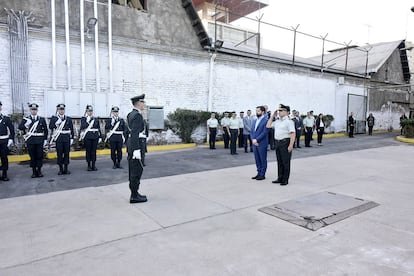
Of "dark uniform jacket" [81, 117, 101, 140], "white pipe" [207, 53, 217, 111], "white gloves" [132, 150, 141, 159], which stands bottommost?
"white gloves" [132, 150, 141, 159]

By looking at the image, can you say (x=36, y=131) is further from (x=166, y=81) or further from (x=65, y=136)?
(x=166, y=81)

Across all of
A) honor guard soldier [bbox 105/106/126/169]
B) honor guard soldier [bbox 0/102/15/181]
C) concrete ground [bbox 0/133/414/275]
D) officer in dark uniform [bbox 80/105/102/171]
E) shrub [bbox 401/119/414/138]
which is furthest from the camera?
shrub [bbox 401/119/414/138]

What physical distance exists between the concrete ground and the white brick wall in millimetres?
6115

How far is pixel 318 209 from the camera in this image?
465 cm

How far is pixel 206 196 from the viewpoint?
18.1 ft

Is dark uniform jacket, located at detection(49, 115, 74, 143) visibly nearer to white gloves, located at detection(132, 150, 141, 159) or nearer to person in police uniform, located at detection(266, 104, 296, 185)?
white gloves, located at detection(132, 150, 141, 159)

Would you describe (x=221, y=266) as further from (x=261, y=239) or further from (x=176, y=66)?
(x=176, y=66)

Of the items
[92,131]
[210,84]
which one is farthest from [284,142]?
[210,84]

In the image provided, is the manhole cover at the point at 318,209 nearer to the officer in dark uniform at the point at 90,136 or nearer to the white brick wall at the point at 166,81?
the officer in dark uniform at the point at 90,136

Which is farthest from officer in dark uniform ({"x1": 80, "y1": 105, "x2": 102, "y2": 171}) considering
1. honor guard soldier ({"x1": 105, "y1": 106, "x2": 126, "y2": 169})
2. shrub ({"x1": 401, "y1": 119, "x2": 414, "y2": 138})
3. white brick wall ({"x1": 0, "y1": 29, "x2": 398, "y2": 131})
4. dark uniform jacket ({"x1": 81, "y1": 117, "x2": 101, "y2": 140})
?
shrub ({"x1": 401, "y1": 119, "x2": 414, "y2": 138})

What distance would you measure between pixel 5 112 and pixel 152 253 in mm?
9085

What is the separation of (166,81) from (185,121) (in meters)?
1.95

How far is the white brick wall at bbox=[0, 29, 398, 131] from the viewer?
10297mm

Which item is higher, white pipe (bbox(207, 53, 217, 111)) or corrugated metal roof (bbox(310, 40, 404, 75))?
corrugated metal roof (bbox(310, 40, 404, 75))
